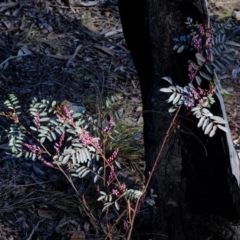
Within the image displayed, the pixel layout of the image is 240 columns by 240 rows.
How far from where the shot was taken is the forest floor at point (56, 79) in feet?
11.7

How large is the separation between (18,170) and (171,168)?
3.58 feet

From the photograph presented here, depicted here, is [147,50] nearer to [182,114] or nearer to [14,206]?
[182,114]

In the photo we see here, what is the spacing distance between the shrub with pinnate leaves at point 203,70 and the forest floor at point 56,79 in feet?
3.62

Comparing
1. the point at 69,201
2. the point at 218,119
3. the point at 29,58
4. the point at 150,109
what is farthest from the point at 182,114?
the point at 29,58

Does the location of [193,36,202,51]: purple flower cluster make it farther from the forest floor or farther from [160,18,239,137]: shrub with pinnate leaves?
the forest floor

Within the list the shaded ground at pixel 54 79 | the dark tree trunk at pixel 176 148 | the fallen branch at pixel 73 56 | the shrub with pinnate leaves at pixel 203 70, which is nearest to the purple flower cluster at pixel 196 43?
Result: the shrub with pinnate leaves at pixel 203 70

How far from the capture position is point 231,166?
113 inches

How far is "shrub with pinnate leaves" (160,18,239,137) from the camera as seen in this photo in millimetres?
2578

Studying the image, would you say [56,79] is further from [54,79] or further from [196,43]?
[196,43]

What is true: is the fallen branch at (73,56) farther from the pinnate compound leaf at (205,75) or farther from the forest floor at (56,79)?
the pinnate compound leaf at (205,75)

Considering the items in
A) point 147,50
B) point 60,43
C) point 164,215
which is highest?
point 147,50

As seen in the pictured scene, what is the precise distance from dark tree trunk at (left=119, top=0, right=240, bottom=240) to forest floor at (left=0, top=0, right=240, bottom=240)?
53 cm

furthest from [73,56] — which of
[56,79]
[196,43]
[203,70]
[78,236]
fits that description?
[196,43]

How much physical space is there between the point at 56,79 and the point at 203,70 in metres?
2.11
